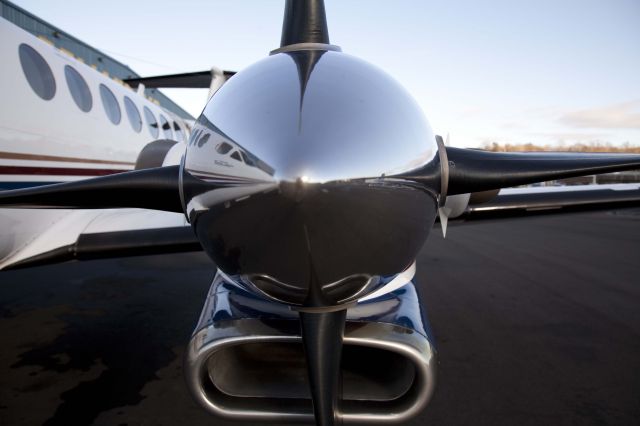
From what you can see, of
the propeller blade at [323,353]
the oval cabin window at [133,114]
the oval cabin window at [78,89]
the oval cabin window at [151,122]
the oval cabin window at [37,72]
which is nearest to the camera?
the propeller blade at [323,353]

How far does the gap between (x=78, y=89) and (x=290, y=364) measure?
3.11 metres

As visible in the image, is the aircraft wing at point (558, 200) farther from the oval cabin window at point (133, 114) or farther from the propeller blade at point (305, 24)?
the oval cabin window at point (133, 114)

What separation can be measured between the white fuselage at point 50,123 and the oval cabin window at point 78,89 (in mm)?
13

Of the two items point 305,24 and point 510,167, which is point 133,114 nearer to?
point 305,24

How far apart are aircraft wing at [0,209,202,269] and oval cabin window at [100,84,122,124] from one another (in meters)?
1.37

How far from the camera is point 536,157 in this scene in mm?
1637

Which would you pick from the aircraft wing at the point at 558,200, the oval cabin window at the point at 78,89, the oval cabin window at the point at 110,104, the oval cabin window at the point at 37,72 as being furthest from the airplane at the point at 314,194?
the oval cabin window at the point at 110,104

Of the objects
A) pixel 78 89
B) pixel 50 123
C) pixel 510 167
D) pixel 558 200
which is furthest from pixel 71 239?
pixel 558 200

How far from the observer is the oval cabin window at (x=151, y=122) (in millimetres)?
5124

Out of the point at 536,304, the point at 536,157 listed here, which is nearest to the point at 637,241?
the point at 536,304

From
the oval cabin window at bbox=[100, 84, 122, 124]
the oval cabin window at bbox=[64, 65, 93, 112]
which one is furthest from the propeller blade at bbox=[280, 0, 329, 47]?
the oval cabin window at bbox=[100, 84, 122, 124]

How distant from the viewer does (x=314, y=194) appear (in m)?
0.88

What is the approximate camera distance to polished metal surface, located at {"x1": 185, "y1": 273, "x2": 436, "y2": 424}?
1761mm

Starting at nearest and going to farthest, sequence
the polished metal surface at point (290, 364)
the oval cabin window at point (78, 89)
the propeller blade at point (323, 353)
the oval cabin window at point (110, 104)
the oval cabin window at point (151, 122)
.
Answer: the propeller blade at point (323, 353)
the polished metal surface at point (290, 364)
the oval cabin window at point (78, 89)
the oval cabin window at point (110, 104)
the oval cabin window at point (151, 122)
